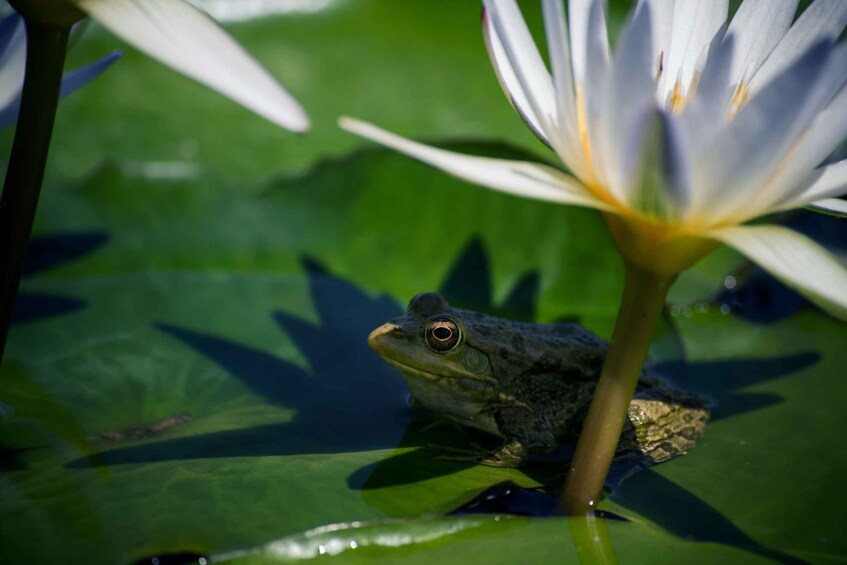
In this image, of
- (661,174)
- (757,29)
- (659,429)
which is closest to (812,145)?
(661,174)

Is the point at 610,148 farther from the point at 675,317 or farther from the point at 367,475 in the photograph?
the point at 675,317

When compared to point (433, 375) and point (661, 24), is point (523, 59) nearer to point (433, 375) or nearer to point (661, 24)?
point (661, 24)

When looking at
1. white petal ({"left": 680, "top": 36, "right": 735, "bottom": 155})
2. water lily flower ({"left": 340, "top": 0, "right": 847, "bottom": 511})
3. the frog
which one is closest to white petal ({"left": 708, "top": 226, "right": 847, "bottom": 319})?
water lily flower ({"left": 340, "top": 0, "right": 847, "bottom": 511})

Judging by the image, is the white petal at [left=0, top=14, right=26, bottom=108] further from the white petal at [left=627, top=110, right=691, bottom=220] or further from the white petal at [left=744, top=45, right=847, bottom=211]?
the white petal at [left=744, top=45, right=847, bottom=211]

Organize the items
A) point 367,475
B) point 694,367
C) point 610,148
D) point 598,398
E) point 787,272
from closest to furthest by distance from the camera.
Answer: point 787,272 < point 610,148 < point 598,398 < point 367,475 < point 694,367

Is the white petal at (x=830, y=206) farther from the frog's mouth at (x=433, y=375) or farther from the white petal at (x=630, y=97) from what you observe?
the frog's mouth at (x=433, y=375)

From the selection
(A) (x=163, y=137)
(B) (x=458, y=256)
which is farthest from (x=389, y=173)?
(A) (x=163, y=137)

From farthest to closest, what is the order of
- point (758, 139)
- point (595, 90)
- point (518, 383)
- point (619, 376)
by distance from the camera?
point (518, 383)
point (619, 376)
point (595, 90)
point (758, 139)

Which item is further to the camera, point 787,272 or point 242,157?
point 242,157
